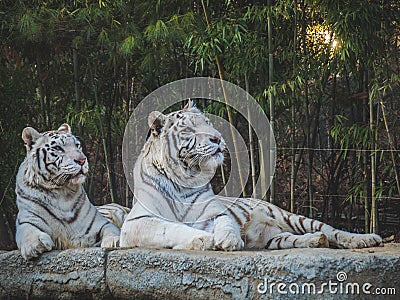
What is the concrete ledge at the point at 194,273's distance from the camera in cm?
275

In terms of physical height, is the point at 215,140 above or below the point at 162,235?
above

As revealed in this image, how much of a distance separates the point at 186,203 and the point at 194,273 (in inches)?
20.8

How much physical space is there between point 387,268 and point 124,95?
14.2ft

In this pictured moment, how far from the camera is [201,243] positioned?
3180 millimetres

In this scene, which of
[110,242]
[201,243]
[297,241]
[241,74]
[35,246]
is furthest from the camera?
[241,74]

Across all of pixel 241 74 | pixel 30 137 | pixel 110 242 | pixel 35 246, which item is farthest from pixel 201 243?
pixel 241 74

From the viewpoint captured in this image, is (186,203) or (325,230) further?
(325,230)

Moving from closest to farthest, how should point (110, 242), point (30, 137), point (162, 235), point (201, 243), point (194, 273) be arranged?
point (194, 273) < point (201, 243) < point (162, 235) < point (110, 242) < point (30, 137)

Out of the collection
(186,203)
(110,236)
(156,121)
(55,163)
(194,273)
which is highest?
(156,121)

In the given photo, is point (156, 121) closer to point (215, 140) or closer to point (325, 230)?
point (215, 140)

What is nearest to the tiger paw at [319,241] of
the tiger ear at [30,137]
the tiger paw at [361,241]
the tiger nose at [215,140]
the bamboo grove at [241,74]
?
the tiger paw at [361,241]

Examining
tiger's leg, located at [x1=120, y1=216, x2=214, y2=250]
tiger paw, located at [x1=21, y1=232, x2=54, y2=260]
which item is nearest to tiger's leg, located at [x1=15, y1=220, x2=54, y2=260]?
tiger paw, located at [x1=21, y1=232, x2=54, y2=260]

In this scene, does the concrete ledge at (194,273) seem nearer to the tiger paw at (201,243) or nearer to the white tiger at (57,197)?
the tiger paw at (201,243)

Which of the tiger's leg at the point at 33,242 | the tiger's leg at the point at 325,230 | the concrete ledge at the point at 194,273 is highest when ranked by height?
the tiger's leg at the point at 325,230
